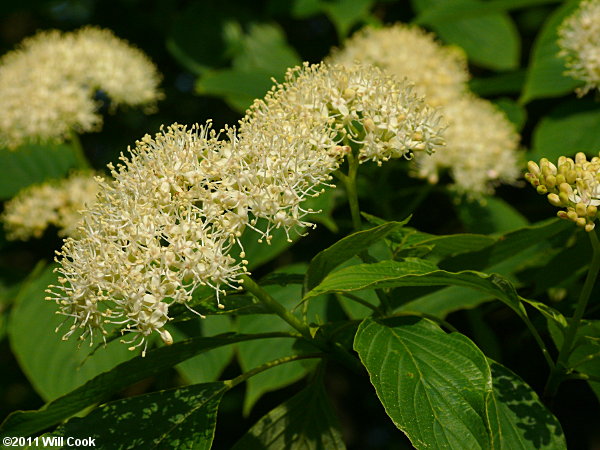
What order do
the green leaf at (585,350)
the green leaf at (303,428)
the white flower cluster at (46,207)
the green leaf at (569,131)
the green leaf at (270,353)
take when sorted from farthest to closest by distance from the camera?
1. the white flower cluster at (46,207)
2. the green leaf at (569,131)
3. the green leaf at (270,353)
4. the green leaf at (303,428)
5. the green leaf at (585,350)

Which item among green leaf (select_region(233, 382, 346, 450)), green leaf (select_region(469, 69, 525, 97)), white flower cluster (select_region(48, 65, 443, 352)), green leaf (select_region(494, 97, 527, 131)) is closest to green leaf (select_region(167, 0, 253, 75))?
green leaf (select_region(469, 69, 525, 97))

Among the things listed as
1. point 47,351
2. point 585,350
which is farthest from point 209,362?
point 585,350

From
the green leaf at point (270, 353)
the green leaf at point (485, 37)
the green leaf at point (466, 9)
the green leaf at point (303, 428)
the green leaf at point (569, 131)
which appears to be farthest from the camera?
the green leaf at point (485, 37)

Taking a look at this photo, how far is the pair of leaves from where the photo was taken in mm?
1111

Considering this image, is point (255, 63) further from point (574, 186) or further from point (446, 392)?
point (446, 392)

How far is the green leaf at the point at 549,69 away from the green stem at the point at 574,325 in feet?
3.73

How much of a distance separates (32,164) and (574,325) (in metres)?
2.17

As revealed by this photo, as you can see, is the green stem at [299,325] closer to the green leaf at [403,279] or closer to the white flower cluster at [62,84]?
the green leaf at [403,279]

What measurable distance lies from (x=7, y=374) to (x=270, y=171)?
2100 mm

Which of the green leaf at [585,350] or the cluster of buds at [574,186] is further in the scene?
the green leaf at [585,350]

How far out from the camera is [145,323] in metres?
1.16

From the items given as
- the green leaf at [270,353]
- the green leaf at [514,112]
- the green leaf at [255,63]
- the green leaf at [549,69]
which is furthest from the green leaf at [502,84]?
the green leaf at [270,353]

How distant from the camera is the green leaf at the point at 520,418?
1.27 meters

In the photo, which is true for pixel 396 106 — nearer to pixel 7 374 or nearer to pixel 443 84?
pixel 443 84
